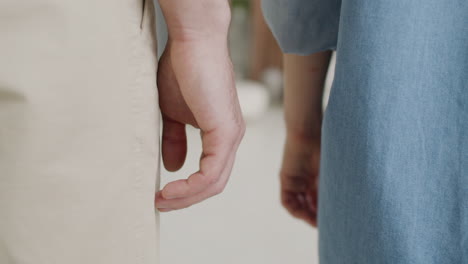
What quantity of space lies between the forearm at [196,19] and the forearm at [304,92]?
0.28 meters

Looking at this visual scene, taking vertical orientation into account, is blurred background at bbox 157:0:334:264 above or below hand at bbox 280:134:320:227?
below

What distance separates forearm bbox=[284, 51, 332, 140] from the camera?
740 mm

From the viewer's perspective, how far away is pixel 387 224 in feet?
1.44

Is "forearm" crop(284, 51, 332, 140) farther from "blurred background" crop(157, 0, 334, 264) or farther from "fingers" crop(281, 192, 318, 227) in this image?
"blurred background" crop(157, 0, 334, 264)

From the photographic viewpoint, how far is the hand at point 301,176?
825mm

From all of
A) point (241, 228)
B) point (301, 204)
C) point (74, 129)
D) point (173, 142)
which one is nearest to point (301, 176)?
point (301, 204)

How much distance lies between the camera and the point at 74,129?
41 centimetres

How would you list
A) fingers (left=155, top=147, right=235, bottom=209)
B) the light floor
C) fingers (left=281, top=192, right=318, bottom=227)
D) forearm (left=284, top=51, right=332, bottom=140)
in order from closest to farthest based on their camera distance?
fingers (left=155, top=147, right=235, bottom=209), forearm (left=284, top=51, right=332, bottom=140), fingers (left=281, top=192, right=318, bottom=227), the light floor

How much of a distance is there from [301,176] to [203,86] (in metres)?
0.44

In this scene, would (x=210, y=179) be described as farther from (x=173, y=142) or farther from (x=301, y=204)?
(x=301, y=204)

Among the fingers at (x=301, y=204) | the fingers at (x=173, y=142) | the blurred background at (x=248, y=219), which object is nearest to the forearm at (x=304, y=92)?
the fingers at (x=301, y=204)

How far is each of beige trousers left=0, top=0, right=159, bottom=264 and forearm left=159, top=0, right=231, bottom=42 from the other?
24mm

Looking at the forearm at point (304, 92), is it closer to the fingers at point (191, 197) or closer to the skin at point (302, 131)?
the skin at point (302, 131)

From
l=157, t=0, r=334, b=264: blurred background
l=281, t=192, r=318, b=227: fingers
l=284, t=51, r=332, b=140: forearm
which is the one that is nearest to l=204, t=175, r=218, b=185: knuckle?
l=284, t=51, r=332, b=140: forearm
